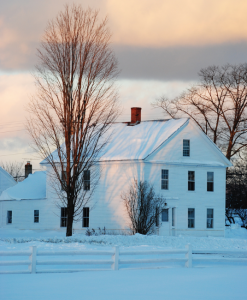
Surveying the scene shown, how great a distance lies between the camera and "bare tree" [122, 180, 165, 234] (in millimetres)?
34375

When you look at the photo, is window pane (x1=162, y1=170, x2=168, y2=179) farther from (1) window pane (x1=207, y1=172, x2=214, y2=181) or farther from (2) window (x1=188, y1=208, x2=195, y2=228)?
(1) window pane (x1=207, y1=172, x2=214, y2=181)

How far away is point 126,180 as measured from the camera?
36.4 m

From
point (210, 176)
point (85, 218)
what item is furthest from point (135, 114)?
point (85, 218)

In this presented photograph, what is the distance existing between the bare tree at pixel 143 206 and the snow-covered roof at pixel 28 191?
31.3ft

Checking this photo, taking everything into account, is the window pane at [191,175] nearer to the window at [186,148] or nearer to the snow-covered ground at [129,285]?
the window at [186,148]

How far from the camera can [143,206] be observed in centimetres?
3447

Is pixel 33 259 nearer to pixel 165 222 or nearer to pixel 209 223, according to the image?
pixel 165 222

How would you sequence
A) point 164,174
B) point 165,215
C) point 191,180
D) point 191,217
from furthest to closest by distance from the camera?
1. point 191,180
2. point 191,217
3. point 164,174
4. point 165,215

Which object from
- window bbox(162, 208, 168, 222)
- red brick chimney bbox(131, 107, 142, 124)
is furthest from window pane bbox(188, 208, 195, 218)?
red brick chimney bbox(131, 107, 142, 124)

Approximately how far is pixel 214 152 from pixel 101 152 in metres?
8.45

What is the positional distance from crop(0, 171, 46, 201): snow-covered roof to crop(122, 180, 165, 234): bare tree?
9526 millimetres

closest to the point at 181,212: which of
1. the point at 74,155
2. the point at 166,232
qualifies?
the point at 166,232

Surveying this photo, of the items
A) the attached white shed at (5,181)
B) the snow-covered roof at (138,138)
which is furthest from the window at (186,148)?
the attached white shed at (5,181)

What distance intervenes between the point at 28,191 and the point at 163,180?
12483 mm
